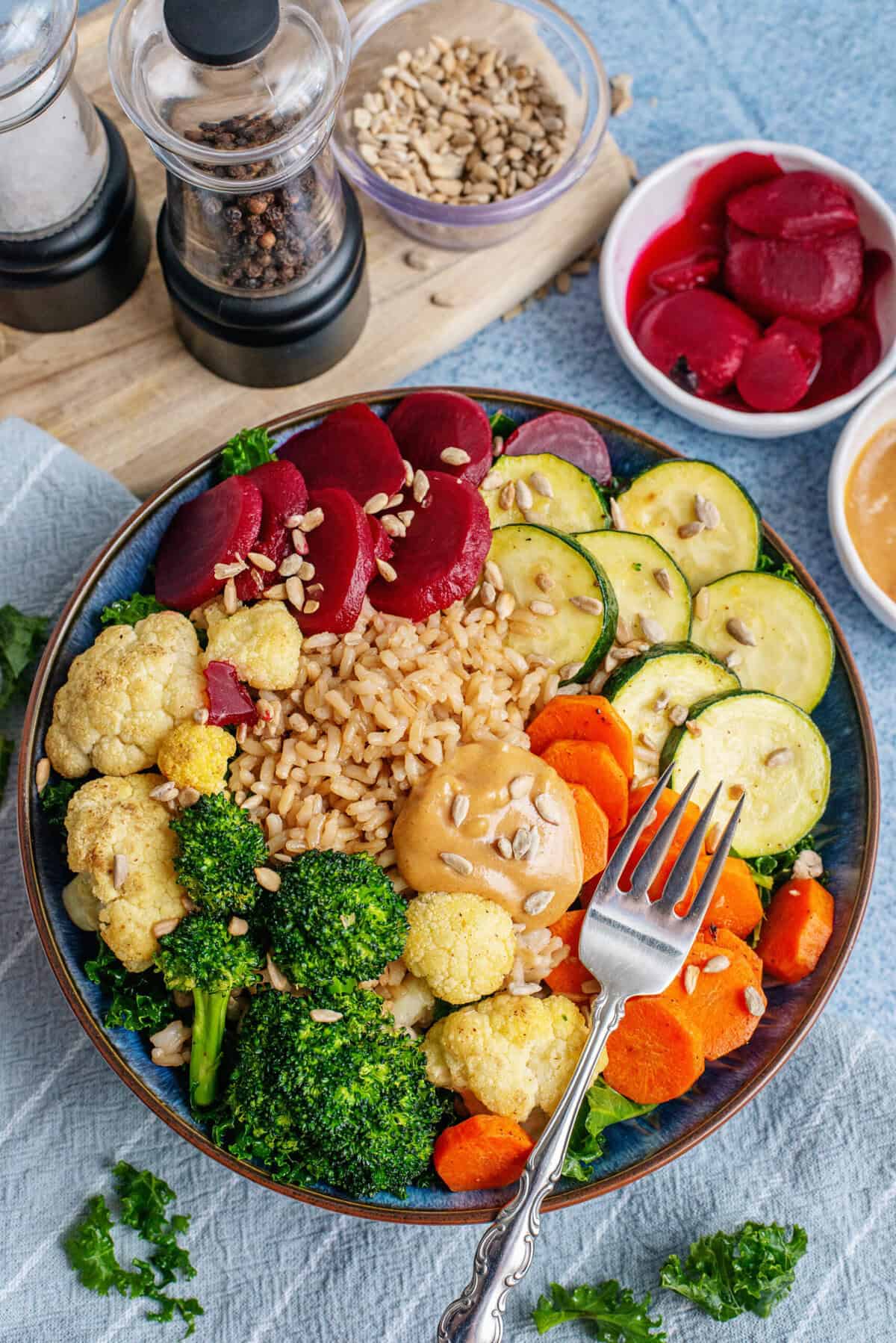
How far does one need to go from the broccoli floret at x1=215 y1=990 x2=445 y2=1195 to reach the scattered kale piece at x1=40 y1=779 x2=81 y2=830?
2.20 feet

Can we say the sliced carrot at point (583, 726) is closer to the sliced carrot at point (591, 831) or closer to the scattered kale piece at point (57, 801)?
the sliced carrot at point (591, 831)

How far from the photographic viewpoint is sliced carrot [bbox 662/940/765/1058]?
9.29 ft

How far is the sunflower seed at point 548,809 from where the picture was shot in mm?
2691

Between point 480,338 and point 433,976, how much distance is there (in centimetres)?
208

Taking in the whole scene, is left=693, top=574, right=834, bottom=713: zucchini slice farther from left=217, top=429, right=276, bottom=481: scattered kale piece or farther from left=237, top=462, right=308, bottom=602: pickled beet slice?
left=217, top=429, right=276, bottom=481: scattered kale piece

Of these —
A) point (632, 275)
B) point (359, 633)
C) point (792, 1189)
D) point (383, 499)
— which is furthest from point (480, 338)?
point (792, 1189)

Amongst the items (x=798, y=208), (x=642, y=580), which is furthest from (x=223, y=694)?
(x=798, y=208)

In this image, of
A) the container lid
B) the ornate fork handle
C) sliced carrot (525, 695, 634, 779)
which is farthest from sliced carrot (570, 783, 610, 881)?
the container lid

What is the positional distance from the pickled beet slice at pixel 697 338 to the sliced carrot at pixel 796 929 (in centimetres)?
157

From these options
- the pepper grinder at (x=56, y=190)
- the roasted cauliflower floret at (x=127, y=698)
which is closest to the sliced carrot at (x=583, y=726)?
the roasted cauliflower floret at (x=127, y=698)

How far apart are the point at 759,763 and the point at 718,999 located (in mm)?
607

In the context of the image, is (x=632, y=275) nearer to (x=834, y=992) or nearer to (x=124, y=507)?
(x=124, y=507)

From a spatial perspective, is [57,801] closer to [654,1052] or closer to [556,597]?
[556,597]

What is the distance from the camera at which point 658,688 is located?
298 centimetres
